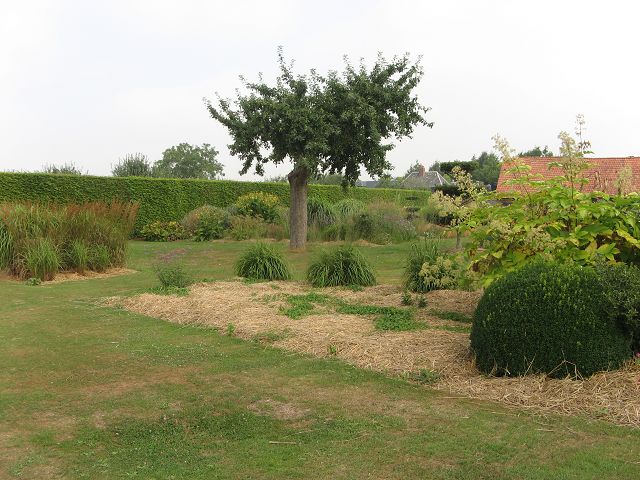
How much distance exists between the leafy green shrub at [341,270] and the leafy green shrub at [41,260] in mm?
5174

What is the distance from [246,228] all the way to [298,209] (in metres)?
4.08

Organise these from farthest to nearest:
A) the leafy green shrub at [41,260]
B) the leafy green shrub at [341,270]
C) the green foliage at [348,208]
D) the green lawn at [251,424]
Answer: the green foliage at [348,208], the leafy green shrub at [41,260], the leafy green shrub at [341,270], the green lawn at [251,424]

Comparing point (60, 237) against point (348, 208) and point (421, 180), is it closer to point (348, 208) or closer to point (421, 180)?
point (348, 208)

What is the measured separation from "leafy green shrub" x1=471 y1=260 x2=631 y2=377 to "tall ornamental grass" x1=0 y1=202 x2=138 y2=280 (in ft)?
31.2

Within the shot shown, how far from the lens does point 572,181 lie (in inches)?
253

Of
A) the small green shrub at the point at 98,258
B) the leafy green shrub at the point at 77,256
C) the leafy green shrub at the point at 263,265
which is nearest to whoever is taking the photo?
the leafy green shrub at the point at 263,265

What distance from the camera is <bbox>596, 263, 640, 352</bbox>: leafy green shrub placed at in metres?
4.79

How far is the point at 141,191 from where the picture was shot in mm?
24500

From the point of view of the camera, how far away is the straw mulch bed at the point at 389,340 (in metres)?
4.50

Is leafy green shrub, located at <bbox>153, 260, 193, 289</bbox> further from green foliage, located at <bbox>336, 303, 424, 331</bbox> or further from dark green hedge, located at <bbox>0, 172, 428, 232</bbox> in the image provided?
dark green hedge, located at <bbox>0, 172, 428, 232</bbox>

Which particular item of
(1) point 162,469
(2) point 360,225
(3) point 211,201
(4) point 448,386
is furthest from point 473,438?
(3) point 211,201

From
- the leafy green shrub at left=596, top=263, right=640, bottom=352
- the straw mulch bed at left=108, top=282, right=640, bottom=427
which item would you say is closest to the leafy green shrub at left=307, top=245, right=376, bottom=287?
the straw mulch bed at left=108, top=282, right=640, bottom=427

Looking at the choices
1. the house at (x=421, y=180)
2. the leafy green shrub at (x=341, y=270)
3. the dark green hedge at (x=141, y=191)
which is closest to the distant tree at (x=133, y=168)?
the dark green hedge at (x=141, y=191)

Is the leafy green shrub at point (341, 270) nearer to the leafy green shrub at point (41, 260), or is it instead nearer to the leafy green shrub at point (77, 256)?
the leafy green shrub at point (77, 256)
